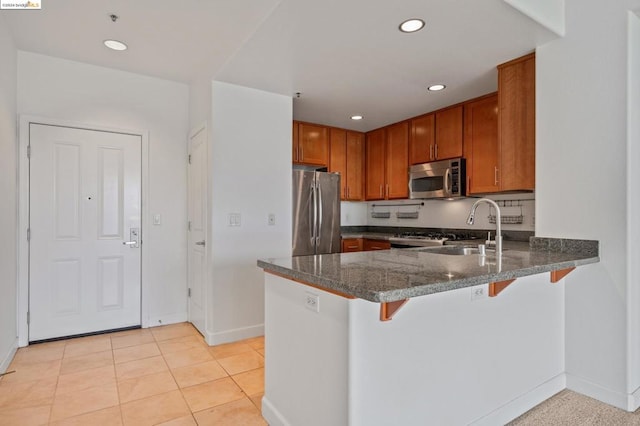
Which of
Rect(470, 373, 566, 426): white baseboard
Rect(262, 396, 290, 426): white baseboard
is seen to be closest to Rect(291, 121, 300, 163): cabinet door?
Rect(262, 396, 290, 426): white baseboard

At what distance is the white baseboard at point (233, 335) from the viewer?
314 cm

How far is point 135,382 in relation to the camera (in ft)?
7.98

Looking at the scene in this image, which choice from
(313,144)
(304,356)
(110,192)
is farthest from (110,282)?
(313,144)

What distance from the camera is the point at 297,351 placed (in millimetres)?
1714

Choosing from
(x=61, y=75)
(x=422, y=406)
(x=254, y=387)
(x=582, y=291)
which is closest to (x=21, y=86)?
(x=61, y=75)

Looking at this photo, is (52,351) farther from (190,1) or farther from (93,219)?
(190,1)

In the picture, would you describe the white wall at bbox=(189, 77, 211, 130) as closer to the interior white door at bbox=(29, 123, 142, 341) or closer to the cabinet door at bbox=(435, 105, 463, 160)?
the interior white door at bbox=(29, 123, 142, 341)

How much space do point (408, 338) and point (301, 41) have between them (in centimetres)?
197

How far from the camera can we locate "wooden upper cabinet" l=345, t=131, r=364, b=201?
4.96 meters

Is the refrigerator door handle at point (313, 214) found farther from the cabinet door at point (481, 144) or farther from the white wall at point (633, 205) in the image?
the white wall at point (633, 205)

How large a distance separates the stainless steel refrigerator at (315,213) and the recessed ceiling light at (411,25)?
184cm

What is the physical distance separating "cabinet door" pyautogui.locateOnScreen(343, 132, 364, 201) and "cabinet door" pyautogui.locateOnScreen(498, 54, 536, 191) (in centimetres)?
241

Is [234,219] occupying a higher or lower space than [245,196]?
lower

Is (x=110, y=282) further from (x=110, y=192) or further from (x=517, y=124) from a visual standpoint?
(x=517, y=124)
